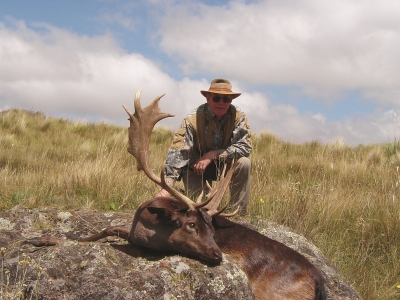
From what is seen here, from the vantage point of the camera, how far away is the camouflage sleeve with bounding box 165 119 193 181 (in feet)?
21.1

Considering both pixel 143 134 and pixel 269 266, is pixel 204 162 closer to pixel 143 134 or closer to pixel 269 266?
pixel 143 134

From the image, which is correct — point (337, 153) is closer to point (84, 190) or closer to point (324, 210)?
point (324, 210)

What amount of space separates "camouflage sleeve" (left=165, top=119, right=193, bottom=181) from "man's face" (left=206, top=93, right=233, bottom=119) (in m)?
0.42

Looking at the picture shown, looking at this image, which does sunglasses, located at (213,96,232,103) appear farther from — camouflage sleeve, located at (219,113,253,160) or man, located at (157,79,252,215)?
camouflage sleeve, located at (219,113,253,160)

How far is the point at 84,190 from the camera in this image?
21.7ft

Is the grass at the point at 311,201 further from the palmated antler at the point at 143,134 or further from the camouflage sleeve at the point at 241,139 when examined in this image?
the palmated antler at the point at 143,134

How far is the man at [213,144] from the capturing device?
6.46m

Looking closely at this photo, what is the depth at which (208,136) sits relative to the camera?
6758mm

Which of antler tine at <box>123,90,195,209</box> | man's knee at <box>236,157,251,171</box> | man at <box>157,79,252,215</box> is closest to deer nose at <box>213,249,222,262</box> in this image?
antler tine at <box>123,90,195,209</box>

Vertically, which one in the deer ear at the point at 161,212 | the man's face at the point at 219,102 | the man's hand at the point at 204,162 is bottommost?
the deer ear at the point at 161,212

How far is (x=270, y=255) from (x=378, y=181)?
181 inches

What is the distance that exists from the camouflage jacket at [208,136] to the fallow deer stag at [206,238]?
2111 millimetres

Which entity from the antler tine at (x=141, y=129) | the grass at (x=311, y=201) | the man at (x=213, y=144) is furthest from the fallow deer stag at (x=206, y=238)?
the man at (x=213, y=144)

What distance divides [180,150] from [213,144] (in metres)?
0.52
